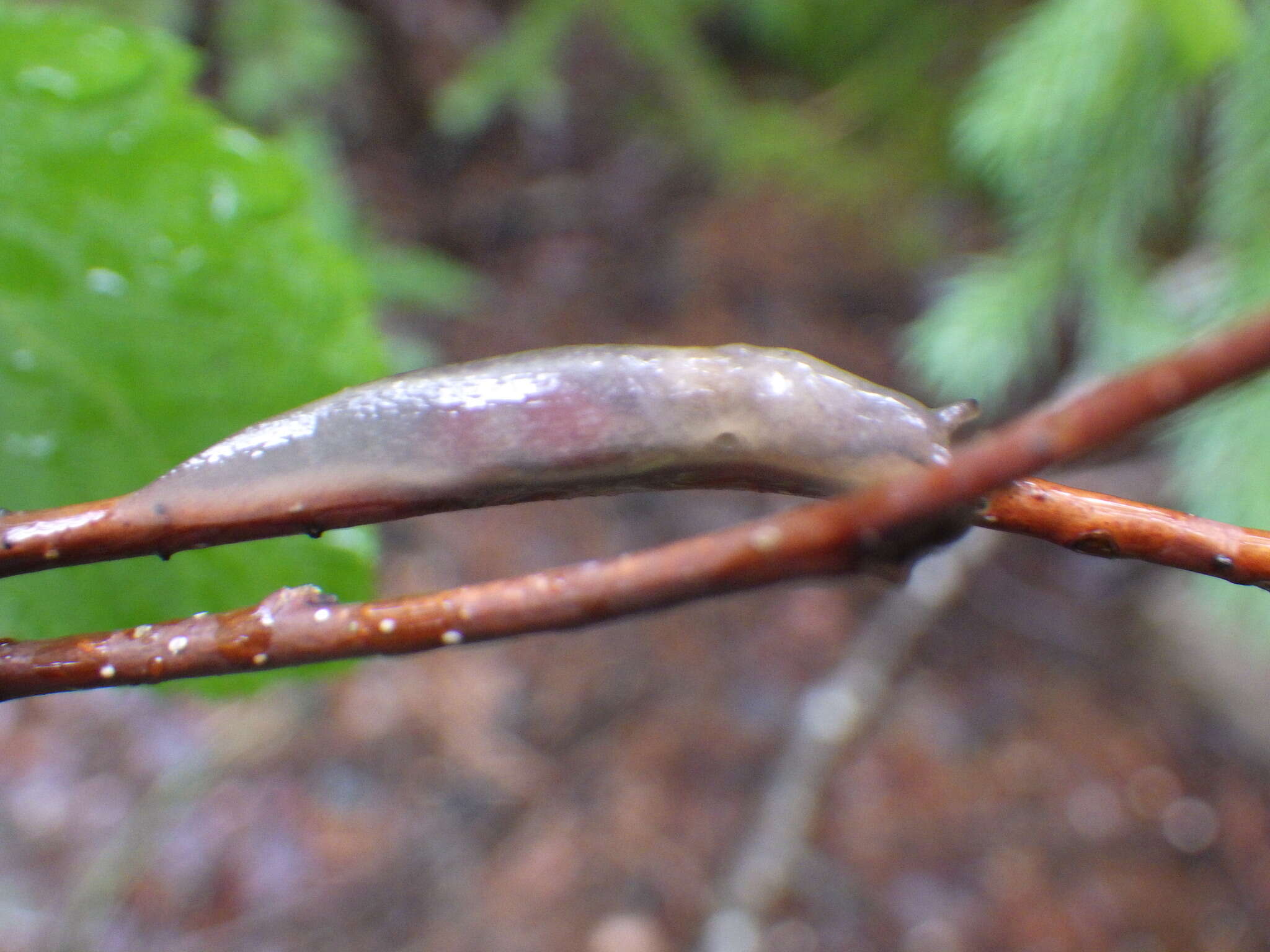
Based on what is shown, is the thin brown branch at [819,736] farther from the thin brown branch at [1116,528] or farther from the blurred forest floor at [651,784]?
the thin brown branch at [1116,528]

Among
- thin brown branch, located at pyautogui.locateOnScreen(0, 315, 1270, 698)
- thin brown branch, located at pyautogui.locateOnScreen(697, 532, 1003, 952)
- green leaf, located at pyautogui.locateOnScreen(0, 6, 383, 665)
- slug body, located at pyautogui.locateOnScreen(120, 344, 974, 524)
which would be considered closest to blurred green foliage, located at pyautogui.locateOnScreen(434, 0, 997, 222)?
thin brown branch, located at pyautogui.locateOnScreen(697, 532, 1003, 952)

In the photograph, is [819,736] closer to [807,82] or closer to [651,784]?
[651,784]

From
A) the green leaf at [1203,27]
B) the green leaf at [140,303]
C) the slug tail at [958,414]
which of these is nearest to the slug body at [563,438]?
the slug tail at [958,414]

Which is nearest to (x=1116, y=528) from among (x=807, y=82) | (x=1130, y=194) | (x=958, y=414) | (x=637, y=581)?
(x=958, y=414)

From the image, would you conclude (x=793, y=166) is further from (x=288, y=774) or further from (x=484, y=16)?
(x=288, y=774)

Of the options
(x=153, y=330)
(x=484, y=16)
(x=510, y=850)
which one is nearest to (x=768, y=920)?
(x=510, y=850)

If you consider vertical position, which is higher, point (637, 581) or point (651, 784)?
point (637, 581)
